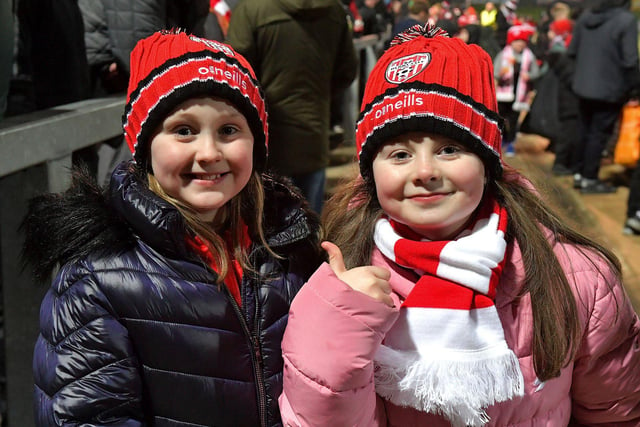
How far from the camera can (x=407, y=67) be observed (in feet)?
5.31

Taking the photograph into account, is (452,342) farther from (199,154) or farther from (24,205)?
(24,205)

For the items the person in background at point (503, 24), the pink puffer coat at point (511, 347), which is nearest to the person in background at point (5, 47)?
the pink puffer coat at point (511, 347)

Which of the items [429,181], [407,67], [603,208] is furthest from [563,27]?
[429,181]

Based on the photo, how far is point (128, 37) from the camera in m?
3.27

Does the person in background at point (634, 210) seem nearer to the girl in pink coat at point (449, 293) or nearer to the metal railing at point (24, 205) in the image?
the girl in pink coat at point (449, 293)

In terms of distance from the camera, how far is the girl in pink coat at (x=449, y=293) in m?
1.43

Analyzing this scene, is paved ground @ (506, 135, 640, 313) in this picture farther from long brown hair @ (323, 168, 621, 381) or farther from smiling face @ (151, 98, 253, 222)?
smiling face @ (151, 98, 253, 222)

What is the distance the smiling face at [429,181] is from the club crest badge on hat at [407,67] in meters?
0.13

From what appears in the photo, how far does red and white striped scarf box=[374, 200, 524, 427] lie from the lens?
1.49 meters

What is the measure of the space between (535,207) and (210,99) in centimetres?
81

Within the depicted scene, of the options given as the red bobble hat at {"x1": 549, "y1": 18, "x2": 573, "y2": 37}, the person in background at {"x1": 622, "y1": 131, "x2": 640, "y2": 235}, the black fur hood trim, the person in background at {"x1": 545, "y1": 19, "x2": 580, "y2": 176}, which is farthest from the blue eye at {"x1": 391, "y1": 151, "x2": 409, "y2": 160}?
the red bobble hat at {"x1": 549, "y1": 18, "x2": 573, "y2": 37}

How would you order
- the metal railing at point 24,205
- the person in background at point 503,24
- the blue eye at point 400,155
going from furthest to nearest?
the person in background at point 503,24
the metal railing at point 24,205
the blue eye at point 400,155

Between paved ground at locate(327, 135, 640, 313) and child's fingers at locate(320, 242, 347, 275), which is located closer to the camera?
child's fingers at locate(320, 242, 347, 275)

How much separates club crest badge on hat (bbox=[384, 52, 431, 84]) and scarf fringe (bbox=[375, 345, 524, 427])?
23.3 inches
